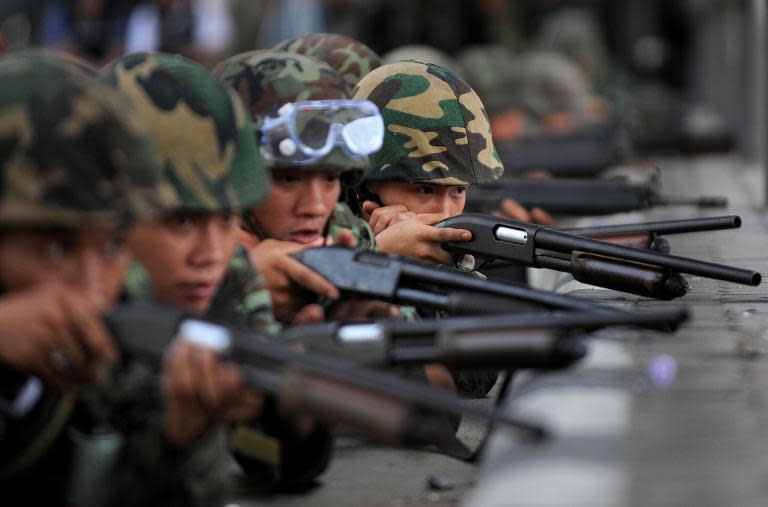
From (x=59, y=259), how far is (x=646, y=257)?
2888 millimetres

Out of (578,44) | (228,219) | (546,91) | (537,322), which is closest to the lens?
(537,322)

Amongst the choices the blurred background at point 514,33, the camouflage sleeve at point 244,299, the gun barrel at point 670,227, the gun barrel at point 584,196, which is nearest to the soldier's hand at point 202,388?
A: the camouflage sleeve at point 244,299

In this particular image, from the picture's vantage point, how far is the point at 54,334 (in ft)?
16.3

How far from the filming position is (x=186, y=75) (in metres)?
5.99

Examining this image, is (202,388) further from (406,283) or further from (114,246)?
(406,283)

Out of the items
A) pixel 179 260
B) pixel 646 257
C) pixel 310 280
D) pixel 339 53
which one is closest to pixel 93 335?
pixel 179 260

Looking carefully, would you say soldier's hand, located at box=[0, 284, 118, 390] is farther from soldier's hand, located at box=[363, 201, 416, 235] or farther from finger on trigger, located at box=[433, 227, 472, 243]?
soldier's hand, located at box=[363, 201, 416, 235]

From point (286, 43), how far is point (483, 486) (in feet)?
14.8

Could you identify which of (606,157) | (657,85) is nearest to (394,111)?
(606,157)

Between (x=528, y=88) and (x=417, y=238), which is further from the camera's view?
(x=528, y=88)

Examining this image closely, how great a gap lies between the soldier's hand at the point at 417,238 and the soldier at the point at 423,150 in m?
0.20

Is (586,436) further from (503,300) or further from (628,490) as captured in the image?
(503,300)

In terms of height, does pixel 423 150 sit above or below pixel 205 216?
below

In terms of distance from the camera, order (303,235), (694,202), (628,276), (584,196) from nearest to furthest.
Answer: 1. (303,235)
2. (628,276)
3. (584,196)
4. (694,202)
